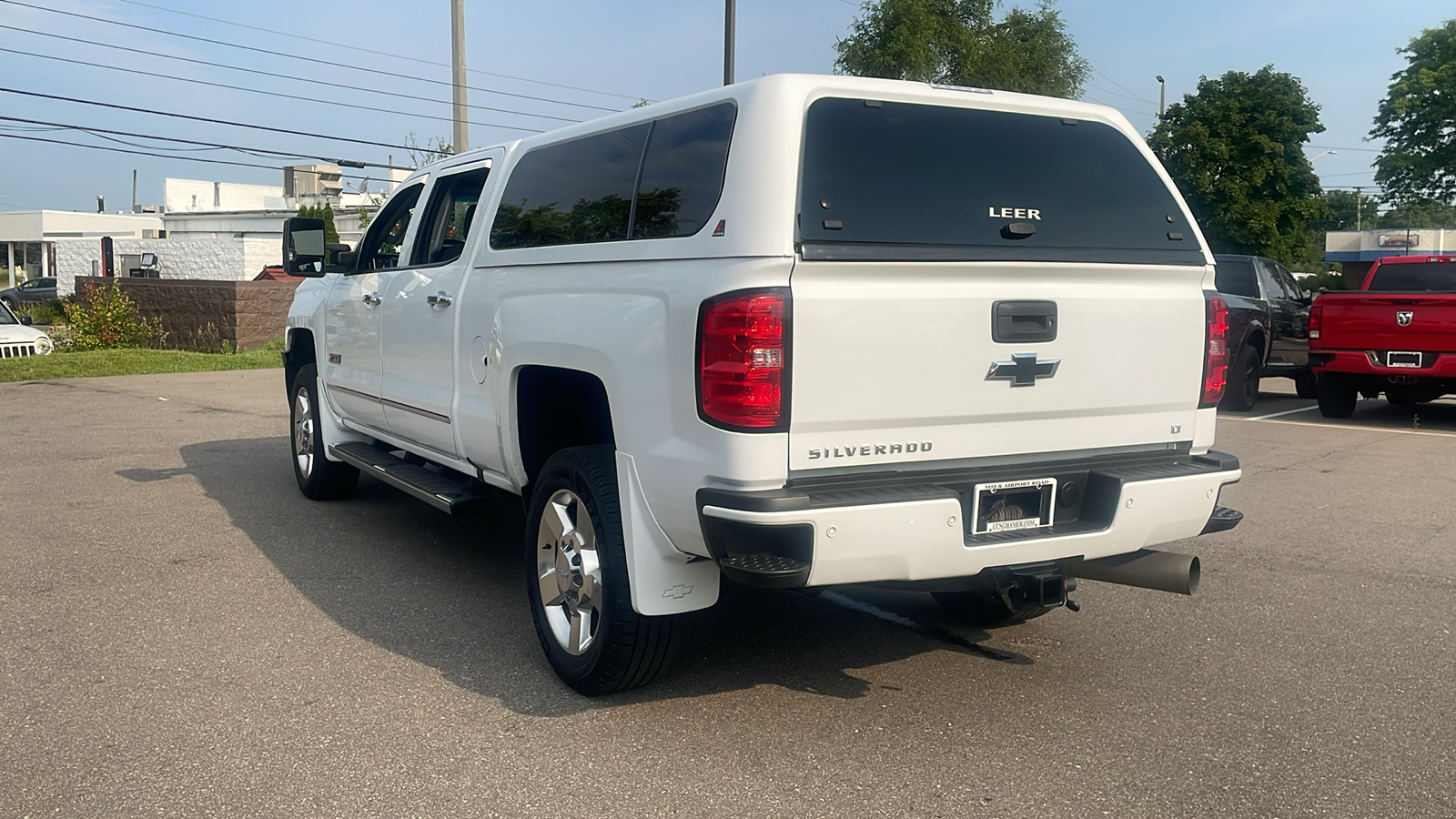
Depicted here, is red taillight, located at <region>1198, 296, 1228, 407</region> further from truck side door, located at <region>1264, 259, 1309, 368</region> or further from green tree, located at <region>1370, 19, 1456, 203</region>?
green tree, located at <region>1370, 19, 1456, 203</region>

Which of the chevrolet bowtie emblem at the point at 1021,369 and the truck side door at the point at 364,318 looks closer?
the chevrolet bowtie emblem at the point at 1021,369

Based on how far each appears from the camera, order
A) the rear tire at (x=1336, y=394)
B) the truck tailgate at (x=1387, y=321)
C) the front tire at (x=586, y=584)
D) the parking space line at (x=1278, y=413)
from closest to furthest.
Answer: the front tire at (x=586, y=584) < the truck tailgate at (x=1387, y=321) < the rear tire at (x=1336, y=394) < the parking space line at (x=1278, y=413)

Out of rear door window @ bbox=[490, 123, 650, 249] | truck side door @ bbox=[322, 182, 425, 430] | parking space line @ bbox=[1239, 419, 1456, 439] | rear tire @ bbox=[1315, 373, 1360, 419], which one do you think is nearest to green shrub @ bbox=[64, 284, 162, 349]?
truck side door @ bbox=[322, 182, 425, 430]

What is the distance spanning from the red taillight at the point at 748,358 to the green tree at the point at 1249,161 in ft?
134

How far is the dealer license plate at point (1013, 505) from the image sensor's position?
13.0 ft

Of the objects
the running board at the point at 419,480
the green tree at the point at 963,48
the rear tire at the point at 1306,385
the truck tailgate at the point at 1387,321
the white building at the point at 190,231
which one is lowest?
the rear tire at the point at 1306,385

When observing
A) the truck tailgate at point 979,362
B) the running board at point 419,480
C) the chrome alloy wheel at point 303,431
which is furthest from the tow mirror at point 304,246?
the truck tailgate at point 979,362

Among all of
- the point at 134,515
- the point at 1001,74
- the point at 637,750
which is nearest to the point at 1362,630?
the point at 637,750

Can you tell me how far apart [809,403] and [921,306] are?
497 millimetres

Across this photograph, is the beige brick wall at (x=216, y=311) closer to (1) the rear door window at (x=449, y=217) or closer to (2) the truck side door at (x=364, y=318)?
(2) the truck side door at (x=364, y=318)

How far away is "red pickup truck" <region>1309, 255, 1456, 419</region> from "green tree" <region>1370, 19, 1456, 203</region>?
3814cm

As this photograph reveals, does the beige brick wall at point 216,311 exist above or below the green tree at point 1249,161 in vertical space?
below

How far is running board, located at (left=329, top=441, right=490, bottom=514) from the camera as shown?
550 centimetres

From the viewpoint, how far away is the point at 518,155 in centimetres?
547
